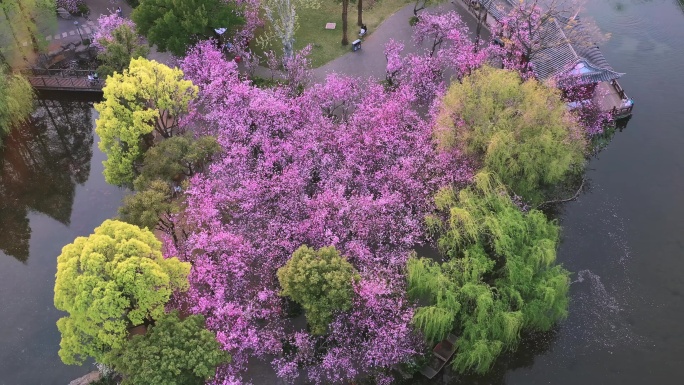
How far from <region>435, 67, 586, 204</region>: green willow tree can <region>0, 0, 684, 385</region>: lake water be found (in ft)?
22.6

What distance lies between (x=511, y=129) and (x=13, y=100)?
3762 cm

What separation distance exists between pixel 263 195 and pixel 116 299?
10887 mm

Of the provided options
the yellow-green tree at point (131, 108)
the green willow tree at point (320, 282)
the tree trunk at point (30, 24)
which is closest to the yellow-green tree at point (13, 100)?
the tree trunk at point (30, 24)

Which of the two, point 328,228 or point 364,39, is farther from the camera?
point 364,39

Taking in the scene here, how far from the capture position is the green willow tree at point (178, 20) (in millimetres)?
47188

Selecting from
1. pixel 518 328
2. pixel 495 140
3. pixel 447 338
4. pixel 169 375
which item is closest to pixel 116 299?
pixel 169 375

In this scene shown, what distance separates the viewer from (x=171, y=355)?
27.3 metres

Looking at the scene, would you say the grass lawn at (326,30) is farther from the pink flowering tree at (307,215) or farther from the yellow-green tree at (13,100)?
the yellow-green tree at (13,100)

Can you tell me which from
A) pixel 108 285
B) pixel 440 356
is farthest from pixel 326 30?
pixel 108 285

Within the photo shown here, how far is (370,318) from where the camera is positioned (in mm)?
30172

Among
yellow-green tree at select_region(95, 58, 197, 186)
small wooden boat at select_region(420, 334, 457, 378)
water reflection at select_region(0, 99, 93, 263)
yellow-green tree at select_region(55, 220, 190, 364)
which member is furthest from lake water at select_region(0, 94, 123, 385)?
small wooden boat at select_region(420, 334, 457, 378)

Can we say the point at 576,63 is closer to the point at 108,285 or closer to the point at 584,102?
the point at 584,102

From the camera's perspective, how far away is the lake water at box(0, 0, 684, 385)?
34281mm

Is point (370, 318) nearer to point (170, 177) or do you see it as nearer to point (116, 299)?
point (116, 299)
